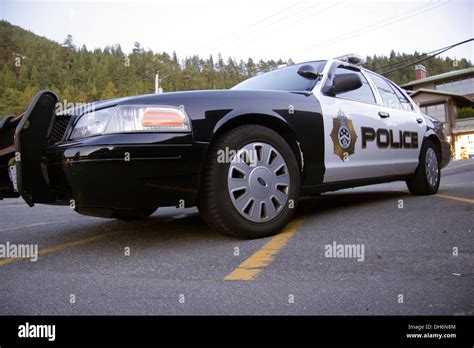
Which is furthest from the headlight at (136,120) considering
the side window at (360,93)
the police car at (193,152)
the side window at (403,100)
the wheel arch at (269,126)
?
the side window at (403,100)

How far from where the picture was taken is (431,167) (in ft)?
16.6

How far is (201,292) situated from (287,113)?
1700 mm

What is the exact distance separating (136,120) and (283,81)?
72.0 inches

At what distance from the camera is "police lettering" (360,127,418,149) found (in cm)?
375

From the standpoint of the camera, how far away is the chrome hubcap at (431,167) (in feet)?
16.3

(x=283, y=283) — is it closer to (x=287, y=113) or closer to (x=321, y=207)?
(x=287, y=113)

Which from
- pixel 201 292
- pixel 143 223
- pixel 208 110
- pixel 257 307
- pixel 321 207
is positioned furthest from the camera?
pixel 321 207

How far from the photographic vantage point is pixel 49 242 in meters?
3.12

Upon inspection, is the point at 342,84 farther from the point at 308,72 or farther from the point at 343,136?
the point at 343,136

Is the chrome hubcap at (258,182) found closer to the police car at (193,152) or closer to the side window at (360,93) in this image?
the police car at (193,152)

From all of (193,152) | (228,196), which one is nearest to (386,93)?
(228,196)

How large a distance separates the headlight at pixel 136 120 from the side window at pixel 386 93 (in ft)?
9.44

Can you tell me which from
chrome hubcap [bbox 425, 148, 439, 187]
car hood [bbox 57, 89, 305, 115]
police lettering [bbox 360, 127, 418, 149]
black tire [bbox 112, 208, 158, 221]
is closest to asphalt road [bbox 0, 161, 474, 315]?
black tire [bbox 112, 208, 158, 221]

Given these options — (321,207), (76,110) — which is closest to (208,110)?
(76,110)
